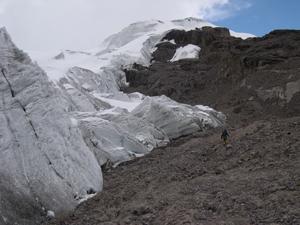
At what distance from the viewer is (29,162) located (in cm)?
1645

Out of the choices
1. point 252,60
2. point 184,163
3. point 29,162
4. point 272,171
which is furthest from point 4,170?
point 252,60

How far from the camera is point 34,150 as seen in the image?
16.9 meters

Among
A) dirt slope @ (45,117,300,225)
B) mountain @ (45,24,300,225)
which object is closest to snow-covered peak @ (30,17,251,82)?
mountain @ (45,24,300,225)

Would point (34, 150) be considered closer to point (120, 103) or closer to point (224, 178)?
point (224, 178)

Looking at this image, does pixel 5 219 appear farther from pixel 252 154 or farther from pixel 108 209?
pixel 252 154

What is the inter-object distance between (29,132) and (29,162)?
1302 millimetres

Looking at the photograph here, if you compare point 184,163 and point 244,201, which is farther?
point 184,163

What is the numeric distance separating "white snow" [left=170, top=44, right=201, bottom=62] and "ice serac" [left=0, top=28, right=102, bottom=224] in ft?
163

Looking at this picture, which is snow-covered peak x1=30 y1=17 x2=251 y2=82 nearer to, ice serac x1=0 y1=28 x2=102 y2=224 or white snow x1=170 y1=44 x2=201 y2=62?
white snow x1=170 y1=44 x2=201 y2=62

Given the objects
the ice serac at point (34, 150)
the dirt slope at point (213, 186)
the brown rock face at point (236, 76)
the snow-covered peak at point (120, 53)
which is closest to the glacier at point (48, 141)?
the ice serac at point (34, 150)

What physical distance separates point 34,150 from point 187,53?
54194 mm

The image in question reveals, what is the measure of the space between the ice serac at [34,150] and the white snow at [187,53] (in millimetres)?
49794

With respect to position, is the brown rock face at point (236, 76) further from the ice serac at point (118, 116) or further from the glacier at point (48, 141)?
the glacier at point (48, 141)

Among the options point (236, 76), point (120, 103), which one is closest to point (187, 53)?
point (236, 76)
